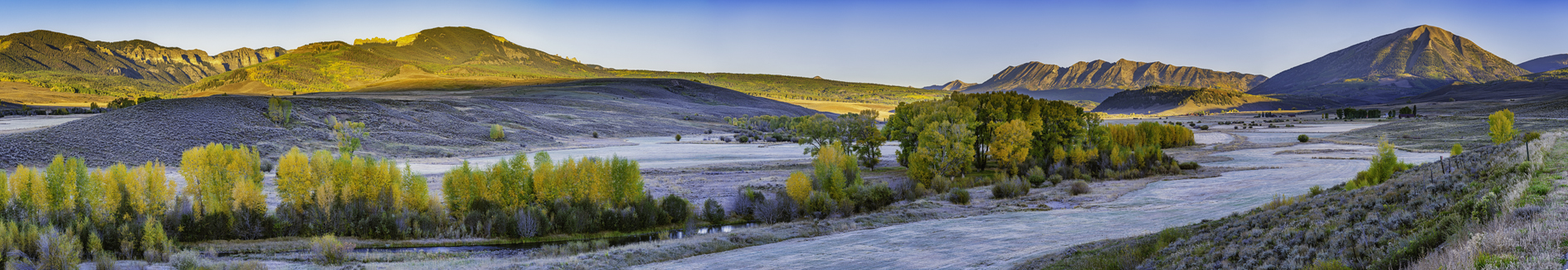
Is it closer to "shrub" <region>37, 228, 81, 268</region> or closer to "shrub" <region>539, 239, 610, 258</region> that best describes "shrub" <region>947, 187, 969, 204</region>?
"shrub" <region>539, 239, 610, 258</region>

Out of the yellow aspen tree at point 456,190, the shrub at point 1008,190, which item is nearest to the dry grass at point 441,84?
the yellow aspen tree at point 456,190

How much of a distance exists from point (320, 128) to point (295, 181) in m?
32.5

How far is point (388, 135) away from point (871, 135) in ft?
98.4

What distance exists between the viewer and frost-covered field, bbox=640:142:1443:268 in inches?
471

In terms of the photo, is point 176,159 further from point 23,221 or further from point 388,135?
point 23,221

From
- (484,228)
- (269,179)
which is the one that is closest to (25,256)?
(484,228)

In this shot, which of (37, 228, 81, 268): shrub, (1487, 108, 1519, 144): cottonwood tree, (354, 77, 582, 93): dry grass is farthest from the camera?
(354, 77, 582, 93): dry grass

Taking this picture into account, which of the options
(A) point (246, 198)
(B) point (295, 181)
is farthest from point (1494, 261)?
(A) point (246, 198)

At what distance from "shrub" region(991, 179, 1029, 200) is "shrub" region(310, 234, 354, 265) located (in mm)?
16987

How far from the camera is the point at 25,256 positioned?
10977 mm

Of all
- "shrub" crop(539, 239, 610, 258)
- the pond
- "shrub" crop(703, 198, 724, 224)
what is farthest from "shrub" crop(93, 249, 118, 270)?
"shrub" crop(703, 198, 724, 224)

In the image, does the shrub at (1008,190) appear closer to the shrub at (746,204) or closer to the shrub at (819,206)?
the shrub at (819,206)

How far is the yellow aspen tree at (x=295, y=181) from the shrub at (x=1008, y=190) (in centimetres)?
1822

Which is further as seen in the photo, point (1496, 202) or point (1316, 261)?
point (1496, 202)
